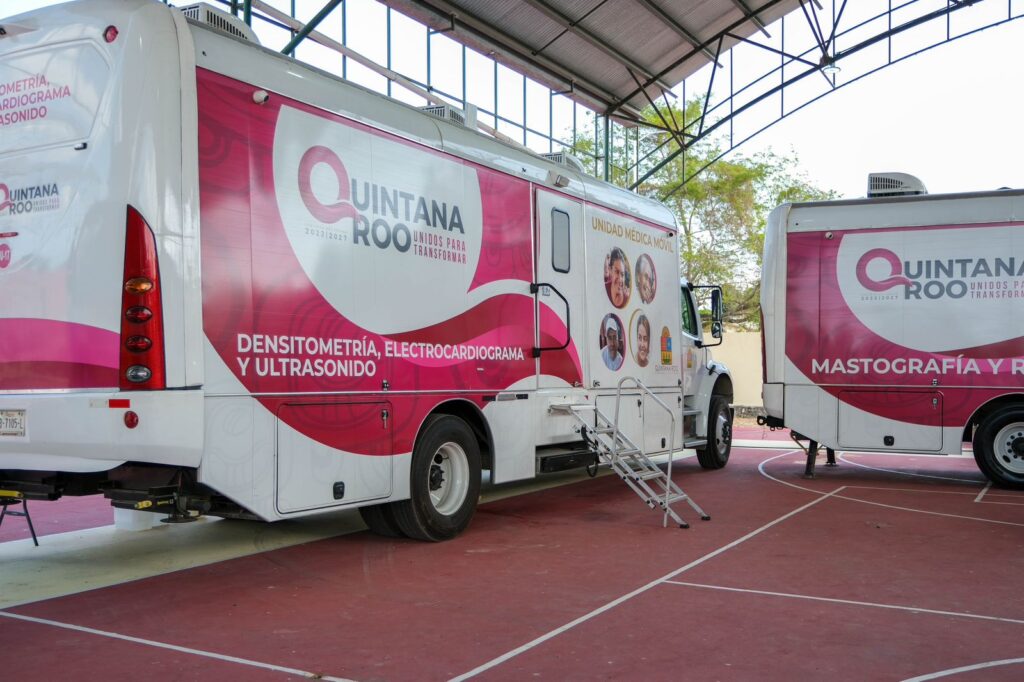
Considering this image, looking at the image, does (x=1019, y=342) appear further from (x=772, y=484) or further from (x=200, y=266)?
(x=200, y=266)

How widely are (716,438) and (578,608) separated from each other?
8.21 meters

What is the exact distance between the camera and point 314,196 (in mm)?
6621

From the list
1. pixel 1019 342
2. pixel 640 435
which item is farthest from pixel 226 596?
pixel 1019 342

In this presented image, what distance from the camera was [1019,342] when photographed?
11625 millimetres

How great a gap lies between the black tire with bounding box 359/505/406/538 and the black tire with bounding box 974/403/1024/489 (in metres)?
7.74

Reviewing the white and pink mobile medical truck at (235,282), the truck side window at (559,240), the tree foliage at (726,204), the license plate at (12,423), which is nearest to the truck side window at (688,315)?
the truck side window at (559,240)

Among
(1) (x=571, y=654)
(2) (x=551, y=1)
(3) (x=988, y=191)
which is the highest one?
(2) (x=551, y=1)

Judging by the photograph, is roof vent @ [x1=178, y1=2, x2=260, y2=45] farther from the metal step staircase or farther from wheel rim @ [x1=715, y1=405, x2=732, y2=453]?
wheel rim @ [x1=715, y1=405, x2=732, y2=453]

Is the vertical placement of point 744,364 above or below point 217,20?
below

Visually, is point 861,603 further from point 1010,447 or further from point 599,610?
point 1010,447

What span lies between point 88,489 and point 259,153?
239 cm

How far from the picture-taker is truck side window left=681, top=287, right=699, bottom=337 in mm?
13477

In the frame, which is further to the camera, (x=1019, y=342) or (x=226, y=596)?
(x=1019, y=342)

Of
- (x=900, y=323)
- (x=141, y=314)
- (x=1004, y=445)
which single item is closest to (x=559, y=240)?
(x=141, y=314)
